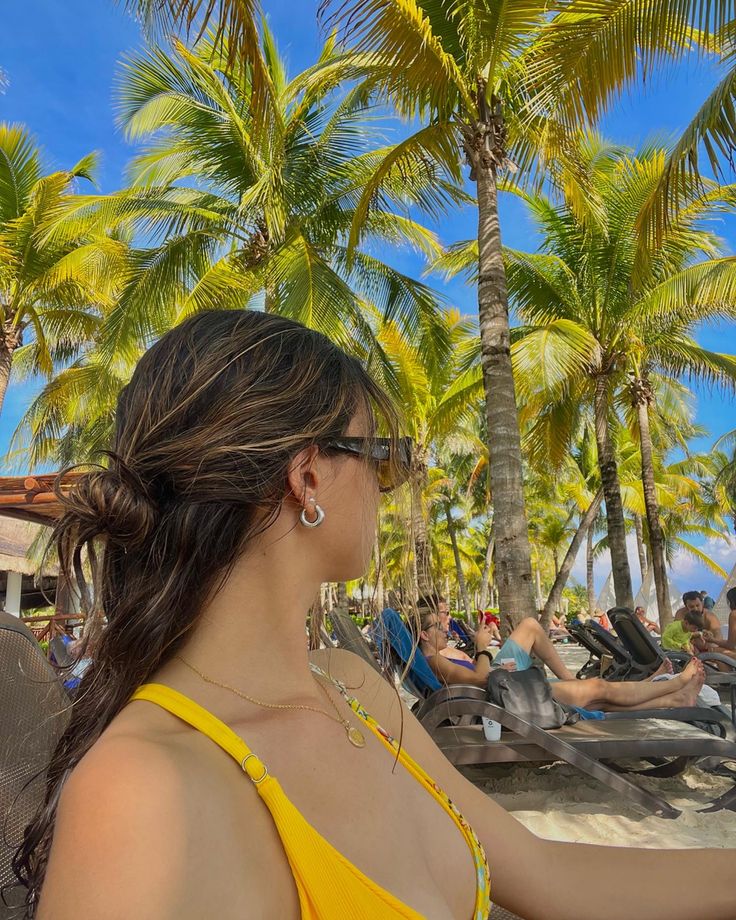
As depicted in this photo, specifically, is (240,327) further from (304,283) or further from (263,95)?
(304,283)

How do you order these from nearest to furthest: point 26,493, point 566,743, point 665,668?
point 566,743 → point 665,668 → point 26,493

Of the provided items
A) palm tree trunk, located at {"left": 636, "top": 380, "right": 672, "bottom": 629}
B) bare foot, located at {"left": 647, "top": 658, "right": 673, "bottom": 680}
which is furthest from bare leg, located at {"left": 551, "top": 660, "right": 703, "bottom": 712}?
palm tree trunk, located at {"left": 636, "top": 380, "right": 672, "bottom": 629}

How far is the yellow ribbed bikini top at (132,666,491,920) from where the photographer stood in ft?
2.26

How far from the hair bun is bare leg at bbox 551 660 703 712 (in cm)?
440

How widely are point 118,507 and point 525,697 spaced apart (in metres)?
3.49

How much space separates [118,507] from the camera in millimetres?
882

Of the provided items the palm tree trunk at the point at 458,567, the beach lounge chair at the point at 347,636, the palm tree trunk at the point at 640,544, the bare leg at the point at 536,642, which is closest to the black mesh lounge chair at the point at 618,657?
the bare leg at the point at 536,642

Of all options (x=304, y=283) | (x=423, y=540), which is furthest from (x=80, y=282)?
(x=423, y=540)

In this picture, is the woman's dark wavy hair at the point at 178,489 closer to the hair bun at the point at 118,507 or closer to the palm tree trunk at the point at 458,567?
the hair bun at the point at 118,507

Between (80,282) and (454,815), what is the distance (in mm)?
13191

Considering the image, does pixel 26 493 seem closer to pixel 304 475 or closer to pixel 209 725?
pixel 304 475

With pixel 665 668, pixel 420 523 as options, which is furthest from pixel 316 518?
pixel 665 668

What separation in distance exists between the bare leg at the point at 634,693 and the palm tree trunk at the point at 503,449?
1972 mm

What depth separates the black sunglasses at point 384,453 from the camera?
100cm
